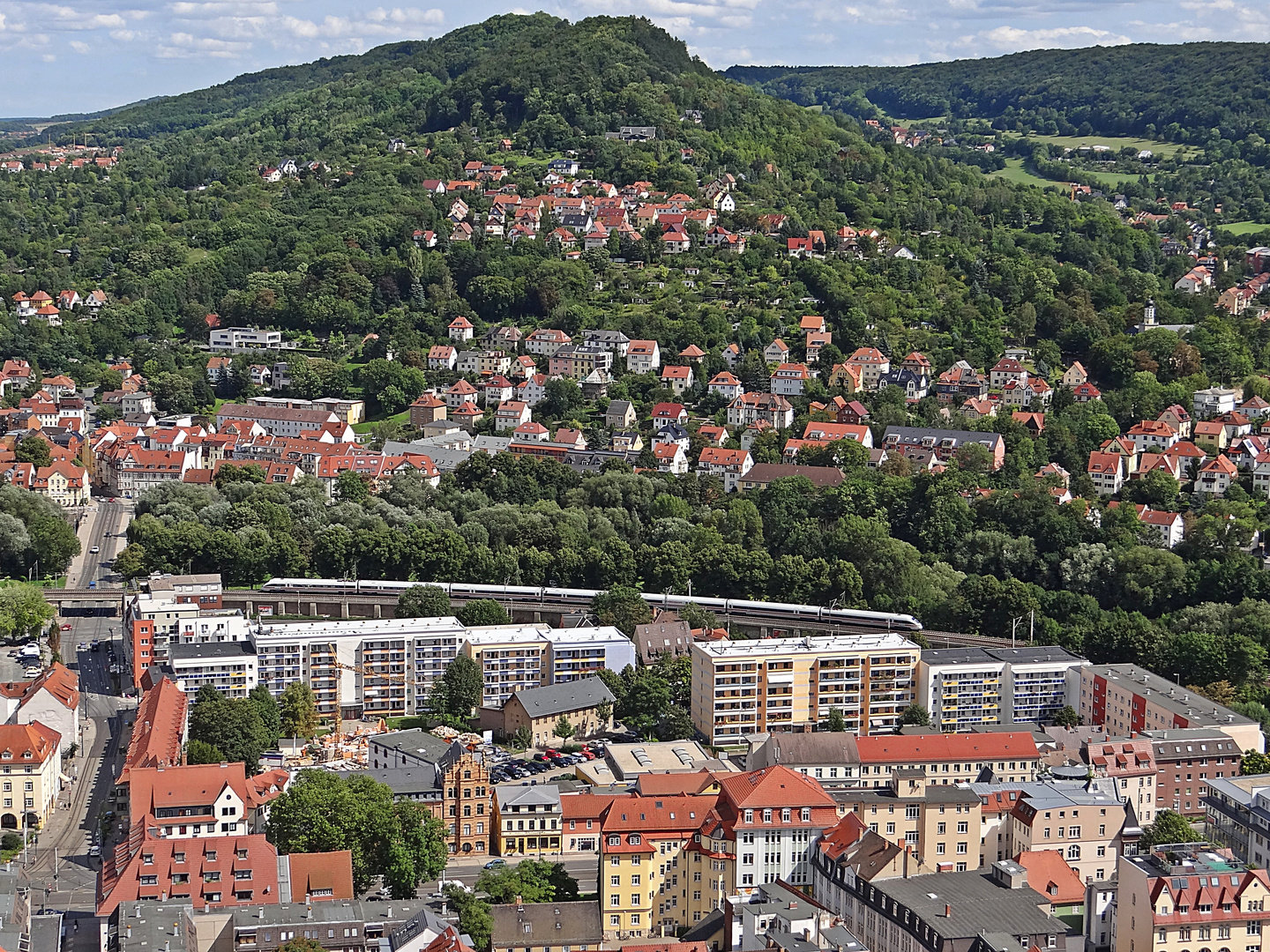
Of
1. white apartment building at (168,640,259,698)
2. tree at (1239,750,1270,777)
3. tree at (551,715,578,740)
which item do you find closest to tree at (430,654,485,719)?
tree at (551,715,578,740)

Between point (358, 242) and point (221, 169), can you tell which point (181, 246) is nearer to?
point (358, 242)

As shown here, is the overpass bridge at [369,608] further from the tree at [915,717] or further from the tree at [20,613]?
the tree at [915,717]

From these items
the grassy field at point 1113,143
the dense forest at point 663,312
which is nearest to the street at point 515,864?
the dense forest at point 663,312

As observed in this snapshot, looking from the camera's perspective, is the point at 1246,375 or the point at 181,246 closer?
the point at 1246,375

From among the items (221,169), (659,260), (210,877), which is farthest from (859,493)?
(221,169)

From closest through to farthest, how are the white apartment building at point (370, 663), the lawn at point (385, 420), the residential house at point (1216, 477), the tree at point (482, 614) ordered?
the white apartment building at point (370, 663)
the tree at point (482, 614)
the residential house at point (1216, 477)
the lawn at point (385, 420)

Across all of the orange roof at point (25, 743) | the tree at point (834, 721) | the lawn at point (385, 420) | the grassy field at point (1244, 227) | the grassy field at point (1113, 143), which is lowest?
the tree at point (834, 721)

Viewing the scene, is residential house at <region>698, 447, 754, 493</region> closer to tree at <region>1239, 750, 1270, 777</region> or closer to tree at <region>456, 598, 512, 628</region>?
tree at <region>456, 598, 512, 628</region>
